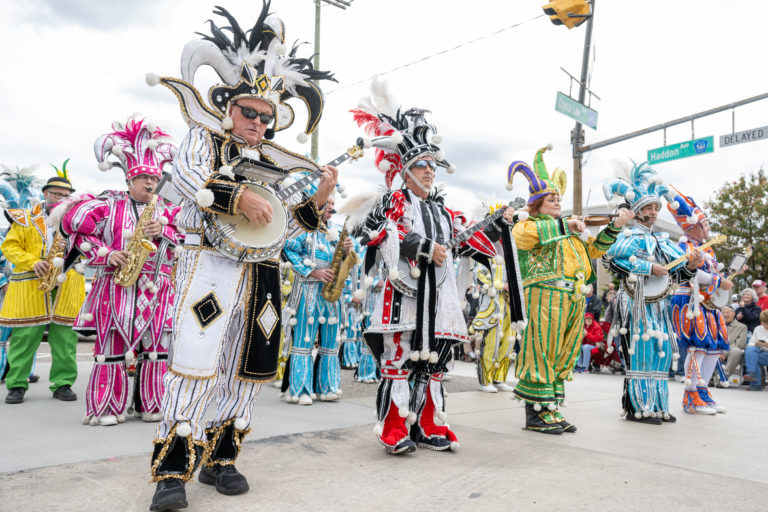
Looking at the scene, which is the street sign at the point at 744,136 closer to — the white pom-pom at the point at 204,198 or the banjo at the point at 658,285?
the banjo at the point at 658,285

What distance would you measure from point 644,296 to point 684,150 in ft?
23.4

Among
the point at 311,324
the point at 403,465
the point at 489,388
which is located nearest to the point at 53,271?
the point at 311,324

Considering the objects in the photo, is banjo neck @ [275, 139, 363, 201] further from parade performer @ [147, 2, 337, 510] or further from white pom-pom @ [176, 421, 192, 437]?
white pom-pom @ [176, 421, 192, 437]

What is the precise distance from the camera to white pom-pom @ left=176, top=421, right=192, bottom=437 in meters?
2.58

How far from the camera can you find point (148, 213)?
14.8ft

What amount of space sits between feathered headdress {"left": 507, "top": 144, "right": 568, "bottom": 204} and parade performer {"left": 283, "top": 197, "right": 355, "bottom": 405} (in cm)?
183

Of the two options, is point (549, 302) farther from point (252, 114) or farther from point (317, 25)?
point (317, 25)

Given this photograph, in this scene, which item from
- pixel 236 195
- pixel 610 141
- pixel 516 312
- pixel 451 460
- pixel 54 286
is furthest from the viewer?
pixel 610 141

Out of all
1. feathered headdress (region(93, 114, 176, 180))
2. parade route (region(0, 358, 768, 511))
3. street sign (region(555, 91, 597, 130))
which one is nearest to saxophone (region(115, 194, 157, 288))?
feathered headdress (region(93, 114, 176, 180))

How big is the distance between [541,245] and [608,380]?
578cm

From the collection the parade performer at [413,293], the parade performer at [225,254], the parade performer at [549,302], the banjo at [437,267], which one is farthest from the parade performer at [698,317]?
the parade performer at [225,254]

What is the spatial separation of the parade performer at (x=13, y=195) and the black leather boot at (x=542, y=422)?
5.25 m

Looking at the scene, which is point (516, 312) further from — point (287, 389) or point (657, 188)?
point (287, 389)

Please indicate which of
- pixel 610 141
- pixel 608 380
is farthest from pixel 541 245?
pixel 610 141
